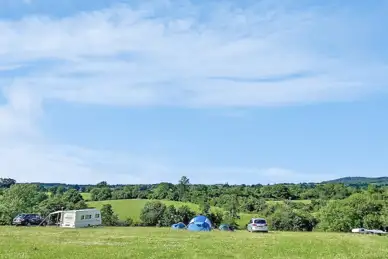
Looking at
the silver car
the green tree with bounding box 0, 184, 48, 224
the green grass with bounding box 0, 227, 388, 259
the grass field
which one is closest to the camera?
the green grass with bounding box 0, 227, 388, 259

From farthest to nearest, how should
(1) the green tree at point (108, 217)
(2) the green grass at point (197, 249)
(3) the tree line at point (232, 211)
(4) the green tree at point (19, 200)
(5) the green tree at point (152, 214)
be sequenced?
(5) the green tree at point (152, 214)
(1) the green tree at point (108, 217)
(3) the tree line at point (232, 211)
(4) the green tree at point (19, 200)
(2) the green grass at point (197, 249)

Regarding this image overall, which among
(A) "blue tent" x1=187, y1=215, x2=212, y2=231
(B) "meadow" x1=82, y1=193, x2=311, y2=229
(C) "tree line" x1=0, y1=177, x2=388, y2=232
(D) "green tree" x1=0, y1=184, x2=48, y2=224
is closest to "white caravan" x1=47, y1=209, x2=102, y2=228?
(A) "blue tent" x1=187, y1=215, x2=212, y2=231

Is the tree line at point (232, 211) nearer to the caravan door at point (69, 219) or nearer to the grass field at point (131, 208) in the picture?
the grass field at point (131, 208)

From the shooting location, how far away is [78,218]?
273 feet

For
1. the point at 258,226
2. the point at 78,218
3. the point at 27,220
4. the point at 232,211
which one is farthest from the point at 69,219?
the point at 232,211

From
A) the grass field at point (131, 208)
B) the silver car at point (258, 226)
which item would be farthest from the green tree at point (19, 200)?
the silver car at point (258, 226)

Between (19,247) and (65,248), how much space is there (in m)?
3.73

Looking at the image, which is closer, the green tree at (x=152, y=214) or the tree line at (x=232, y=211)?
the tree line at (x=232, y=211)

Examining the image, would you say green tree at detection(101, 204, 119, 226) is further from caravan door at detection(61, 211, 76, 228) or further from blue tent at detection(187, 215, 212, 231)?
blue tent at detection(187, 215, 212, 231)

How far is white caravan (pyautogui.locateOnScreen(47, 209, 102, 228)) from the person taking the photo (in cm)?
8294

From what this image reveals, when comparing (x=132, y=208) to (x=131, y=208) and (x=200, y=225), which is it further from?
(x=200, y=225)

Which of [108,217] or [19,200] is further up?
[19,200]

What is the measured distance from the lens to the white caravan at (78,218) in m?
82.9

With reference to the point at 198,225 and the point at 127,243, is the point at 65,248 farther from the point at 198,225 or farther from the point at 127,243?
the point at 198,225
